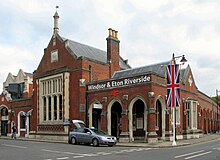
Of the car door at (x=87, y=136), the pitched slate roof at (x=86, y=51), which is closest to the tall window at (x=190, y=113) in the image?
the pitched slate roof at (x=86, y=51)

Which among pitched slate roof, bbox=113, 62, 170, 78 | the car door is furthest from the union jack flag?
the car door

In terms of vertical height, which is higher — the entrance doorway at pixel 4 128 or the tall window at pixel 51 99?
the tall window at pixel 51 99

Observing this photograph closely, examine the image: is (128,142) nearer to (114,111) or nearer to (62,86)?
(114,111)

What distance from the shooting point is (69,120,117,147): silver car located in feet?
84.4

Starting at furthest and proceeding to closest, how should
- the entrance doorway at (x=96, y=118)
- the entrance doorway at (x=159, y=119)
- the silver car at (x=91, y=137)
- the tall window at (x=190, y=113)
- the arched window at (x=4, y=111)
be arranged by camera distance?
the arched window at (x=4, y=111) < the tall window at (x=190, y=113) < the entrance doorway at (x=96, y=118) < the entrance doorway at (x=159, y=119) < the silver car at (x=91, y=137)

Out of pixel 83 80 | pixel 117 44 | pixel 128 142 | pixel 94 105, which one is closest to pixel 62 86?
pixel 83 80

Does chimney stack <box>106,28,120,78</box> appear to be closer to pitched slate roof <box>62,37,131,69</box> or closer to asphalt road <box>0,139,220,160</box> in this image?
pitched slate roof <box>62,37,131,69</box>

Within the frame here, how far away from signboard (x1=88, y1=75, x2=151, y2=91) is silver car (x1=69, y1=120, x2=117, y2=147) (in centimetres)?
571

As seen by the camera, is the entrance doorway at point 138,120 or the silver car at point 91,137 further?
the entrance doorway at point 138,120

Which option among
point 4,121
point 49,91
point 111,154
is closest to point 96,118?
point 49,91

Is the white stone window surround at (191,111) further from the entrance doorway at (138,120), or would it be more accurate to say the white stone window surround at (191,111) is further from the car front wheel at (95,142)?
the car front wheel at (95,142)

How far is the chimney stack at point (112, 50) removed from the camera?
37781 millimetres

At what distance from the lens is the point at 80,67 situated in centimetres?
3466

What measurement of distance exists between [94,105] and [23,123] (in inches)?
631
